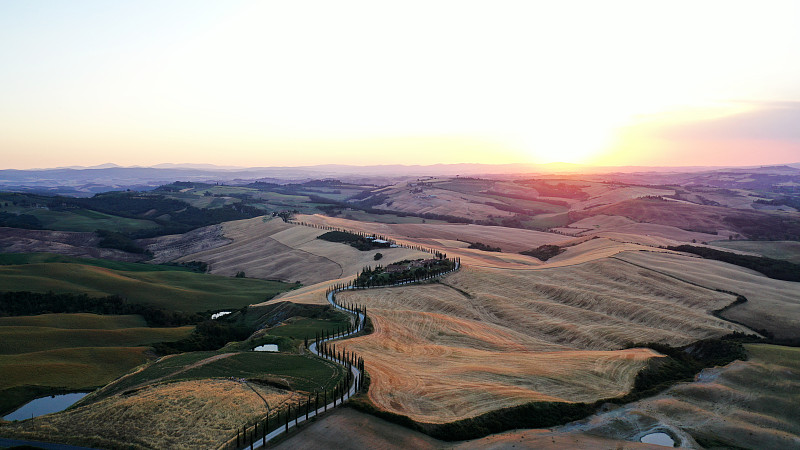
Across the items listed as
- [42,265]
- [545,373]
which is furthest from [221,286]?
[545,373]

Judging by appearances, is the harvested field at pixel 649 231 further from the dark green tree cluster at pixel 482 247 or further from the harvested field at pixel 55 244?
the harvested field at pixel 55 244

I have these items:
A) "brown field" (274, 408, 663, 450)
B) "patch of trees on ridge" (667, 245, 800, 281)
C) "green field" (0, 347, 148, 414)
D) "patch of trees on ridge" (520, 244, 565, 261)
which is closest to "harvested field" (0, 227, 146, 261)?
"green field" (0, 347, 148, 414)

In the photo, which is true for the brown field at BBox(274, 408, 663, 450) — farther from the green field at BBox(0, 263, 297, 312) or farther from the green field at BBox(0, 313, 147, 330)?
the green field at BBox(0, 263, 297, 312)

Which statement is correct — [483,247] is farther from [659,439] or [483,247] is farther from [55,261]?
[55,261]

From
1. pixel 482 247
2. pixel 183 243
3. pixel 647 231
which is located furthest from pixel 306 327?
pixel 647 231

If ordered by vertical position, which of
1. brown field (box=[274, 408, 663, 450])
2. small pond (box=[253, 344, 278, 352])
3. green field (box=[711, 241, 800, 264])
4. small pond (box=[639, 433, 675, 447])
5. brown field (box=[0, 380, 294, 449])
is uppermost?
brown field (box=[0, 380, 294, 449])

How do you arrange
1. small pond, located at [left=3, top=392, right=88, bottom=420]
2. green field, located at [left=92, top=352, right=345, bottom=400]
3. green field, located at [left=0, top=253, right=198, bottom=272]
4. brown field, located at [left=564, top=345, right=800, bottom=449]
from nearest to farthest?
brown field, located at [left=564, top=345, right=800, bottom=449], green field, located at [left=92, top=352, right=345, bottom=400], small pond, located at [left=3, top=392, right=88, bottom=420], green field, located at [left=0, top=253, right=198, bottom=272]
